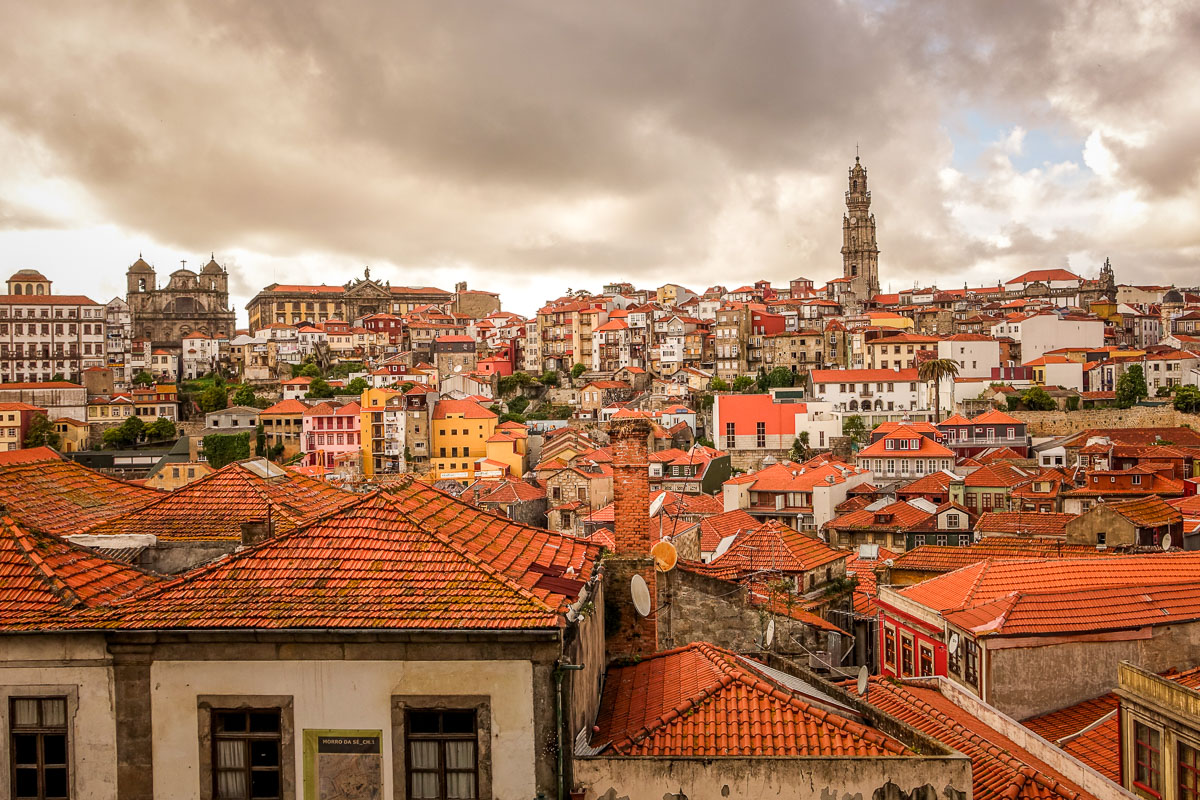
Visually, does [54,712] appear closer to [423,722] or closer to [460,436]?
[423,722]

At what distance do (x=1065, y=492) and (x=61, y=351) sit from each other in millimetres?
116733

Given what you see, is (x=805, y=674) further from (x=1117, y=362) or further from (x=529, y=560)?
(x=1117, y=362)

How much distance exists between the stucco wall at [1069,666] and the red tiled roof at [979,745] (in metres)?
0.97

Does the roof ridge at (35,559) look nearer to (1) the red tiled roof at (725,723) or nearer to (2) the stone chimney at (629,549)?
(1) the red tiled roof at (725,723)

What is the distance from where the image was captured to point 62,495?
1383 cm

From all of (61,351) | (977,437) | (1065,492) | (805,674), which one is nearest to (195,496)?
(805,674)

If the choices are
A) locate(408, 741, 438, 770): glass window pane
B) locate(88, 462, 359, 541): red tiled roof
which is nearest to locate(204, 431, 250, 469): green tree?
locate(88, 462, 359, 541): red tiled roof

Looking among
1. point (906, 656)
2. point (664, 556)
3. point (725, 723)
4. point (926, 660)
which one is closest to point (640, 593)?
point (664, 556)

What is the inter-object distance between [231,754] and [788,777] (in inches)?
189

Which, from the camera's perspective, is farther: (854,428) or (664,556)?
(854,428)

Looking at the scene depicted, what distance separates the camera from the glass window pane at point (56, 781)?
8.62m

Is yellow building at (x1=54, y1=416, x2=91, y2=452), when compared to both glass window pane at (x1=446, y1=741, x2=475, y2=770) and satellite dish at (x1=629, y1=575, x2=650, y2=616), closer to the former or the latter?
satellite dish at (x1=629, y1=575, x2=650, y2=616)

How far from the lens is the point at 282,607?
8.62 meters

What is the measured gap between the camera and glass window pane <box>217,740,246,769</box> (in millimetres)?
8594
